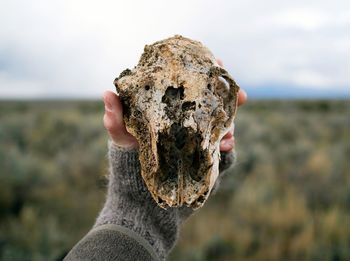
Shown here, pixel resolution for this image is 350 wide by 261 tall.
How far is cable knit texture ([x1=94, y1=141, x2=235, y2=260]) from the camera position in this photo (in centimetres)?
265

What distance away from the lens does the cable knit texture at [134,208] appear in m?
2.65

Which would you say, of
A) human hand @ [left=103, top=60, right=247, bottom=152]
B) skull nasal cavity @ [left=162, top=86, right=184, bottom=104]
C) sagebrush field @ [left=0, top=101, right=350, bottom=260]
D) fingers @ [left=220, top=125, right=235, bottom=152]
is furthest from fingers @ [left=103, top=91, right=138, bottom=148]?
sagebrush field @ [left=0, top=101, right=350, bottom=260]

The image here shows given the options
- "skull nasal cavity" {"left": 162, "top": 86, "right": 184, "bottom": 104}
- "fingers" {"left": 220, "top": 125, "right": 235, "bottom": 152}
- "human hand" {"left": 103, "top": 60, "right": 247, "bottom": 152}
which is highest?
"skull nasal cavity" {"left": 162, "top": 86, "right": 184, "bottom": 104}

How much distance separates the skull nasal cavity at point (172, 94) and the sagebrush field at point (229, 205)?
11.2ft

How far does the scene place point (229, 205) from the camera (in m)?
9.16

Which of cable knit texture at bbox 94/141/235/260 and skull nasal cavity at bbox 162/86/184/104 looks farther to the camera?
cable knit texture at bbox 94/141/235/260

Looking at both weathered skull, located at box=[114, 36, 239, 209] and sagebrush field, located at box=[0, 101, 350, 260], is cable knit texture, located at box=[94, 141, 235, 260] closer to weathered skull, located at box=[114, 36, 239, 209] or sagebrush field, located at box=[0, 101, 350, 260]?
weathered skull, located at box=[114, 36, 239, 209]

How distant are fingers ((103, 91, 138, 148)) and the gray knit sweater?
2.0 inches

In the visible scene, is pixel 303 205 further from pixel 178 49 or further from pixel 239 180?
pixel 178 49

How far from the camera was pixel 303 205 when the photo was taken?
875 centimetres

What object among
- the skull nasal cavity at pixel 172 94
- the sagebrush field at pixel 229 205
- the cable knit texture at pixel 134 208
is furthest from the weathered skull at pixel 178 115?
the sagebrush field at pixel 229 205

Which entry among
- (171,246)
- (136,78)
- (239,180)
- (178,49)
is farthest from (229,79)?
(239,180)

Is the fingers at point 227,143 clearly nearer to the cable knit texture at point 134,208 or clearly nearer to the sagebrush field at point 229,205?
the cable knit texture at point 134,208

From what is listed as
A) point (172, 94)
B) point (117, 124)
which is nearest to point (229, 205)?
point (117, 124)
